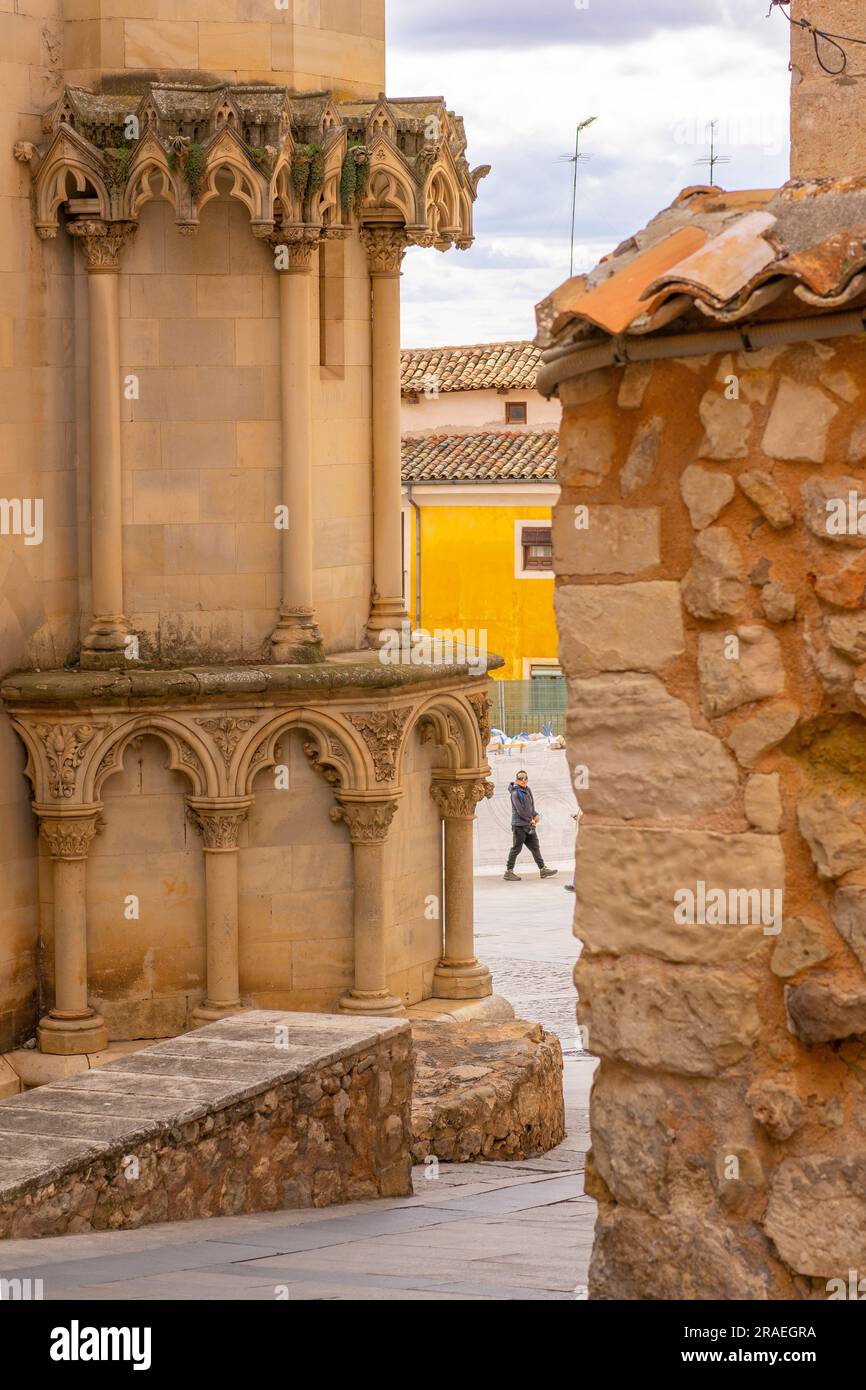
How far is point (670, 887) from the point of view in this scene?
4246 mm

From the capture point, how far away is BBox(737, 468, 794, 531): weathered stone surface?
160 inches

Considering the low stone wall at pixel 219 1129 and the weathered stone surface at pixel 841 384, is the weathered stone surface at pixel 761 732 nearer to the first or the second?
the weathered stone surface at pixel 841 384

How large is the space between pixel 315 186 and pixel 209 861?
3617 millimetres

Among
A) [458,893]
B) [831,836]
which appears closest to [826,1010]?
[831,836]

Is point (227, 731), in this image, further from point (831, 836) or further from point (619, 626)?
point (831, 836)

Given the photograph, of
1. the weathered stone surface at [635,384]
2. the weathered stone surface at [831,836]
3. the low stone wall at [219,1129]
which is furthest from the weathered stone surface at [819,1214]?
the low stone wall at [219,1129]

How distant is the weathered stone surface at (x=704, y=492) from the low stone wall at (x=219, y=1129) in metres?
3.48

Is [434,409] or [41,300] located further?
[434,409]

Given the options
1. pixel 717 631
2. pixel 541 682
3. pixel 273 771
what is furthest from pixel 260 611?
pixel 541 682

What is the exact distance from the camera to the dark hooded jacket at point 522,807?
81.1 feet

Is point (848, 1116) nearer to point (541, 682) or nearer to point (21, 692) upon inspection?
point (21, 692)

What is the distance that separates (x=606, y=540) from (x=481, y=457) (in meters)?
37.5

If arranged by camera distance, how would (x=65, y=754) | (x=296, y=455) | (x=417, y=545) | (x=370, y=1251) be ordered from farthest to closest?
(x=417, y=545), (x=296, y=455), (x=65, y=754), (x=370, y=1251)

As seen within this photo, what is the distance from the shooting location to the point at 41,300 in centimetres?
1138
